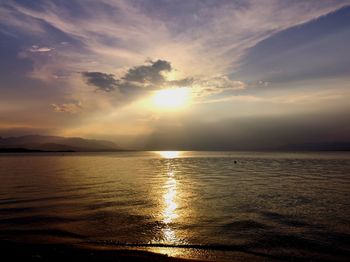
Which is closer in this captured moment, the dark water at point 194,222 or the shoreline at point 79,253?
the shoreline at point 79,253

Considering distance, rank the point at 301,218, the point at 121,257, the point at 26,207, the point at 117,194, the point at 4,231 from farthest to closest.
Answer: the point at 117,194 < the point at 26,207 < the point at 301,218 < the point at 4,231 < the point at 121,257

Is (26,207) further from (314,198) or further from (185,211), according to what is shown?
(314,198)

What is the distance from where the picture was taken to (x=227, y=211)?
24.8 m

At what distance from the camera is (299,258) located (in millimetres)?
14594

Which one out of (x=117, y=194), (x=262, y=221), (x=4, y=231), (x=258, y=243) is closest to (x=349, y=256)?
(x=258, y=243)

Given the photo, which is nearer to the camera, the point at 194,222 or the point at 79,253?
the point at 79,253

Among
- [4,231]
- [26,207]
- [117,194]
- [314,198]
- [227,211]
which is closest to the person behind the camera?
[4,231]

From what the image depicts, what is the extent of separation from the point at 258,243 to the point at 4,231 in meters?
15.8

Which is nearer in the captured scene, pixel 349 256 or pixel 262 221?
pixel 349 256

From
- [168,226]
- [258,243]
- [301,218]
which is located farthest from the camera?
[301,218]

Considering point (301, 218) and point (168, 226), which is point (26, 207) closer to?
point (168, 226)

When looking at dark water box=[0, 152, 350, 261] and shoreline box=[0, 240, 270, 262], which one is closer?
shoreline box=[0, 240, 270, 262]

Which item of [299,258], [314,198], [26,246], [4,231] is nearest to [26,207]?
[4,231]

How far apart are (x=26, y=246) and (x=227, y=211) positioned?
15484 millimetres
